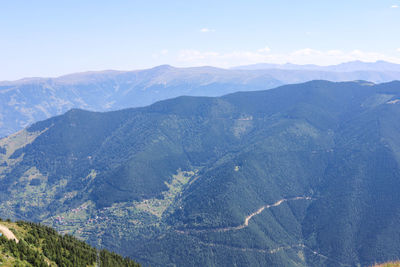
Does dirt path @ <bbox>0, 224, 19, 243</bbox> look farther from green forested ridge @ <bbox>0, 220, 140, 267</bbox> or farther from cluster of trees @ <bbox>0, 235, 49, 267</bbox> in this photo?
cluster of trees @ <bbox>0, 235, 49, 267</bbox>

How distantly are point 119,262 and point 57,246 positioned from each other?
29679 mm

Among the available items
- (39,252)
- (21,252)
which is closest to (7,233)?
(39,252)

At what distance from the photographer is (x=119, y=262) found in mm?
119688

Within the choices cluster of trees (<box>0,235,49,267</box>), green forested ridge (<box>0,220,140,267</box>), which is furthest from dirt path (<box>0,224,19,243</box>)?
cluster of trees (<box>0,235,49,267</box>)

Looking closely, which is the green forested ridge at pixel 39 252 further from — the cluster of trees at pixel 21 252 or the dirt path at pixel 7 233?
the dirt path at pixel 7 233

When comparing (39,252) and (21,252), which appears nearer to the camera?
(21,252)

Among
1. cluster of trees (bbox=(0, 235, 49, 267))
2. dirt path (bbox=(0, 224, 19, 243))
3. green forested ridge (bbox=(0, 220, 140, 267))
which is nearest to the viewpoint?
green forested ridge (bbox=(0, 220, 140, 267))

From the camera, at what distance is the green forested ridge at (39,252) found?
7712cm

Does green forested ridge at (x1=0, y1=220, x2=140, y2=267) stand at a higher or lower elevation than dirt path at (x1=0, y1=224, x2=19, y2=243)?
lower

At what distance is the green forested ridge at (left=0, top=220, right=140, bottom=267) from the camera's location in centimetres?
7712

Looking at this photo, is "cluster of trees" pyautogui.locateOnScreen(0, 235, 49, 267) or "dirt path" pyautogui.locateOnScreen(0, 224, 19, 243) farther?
"dirt path" pyautogui.locateOnScreen(0, 224, 19, 243)

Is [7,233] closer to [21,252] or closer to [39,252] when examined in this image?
[39,252]

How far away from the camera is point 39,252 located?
8812 cm

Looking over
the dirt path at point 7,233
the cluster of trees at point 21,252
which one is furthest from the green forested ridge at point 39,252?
the dirt path at point 7,233
